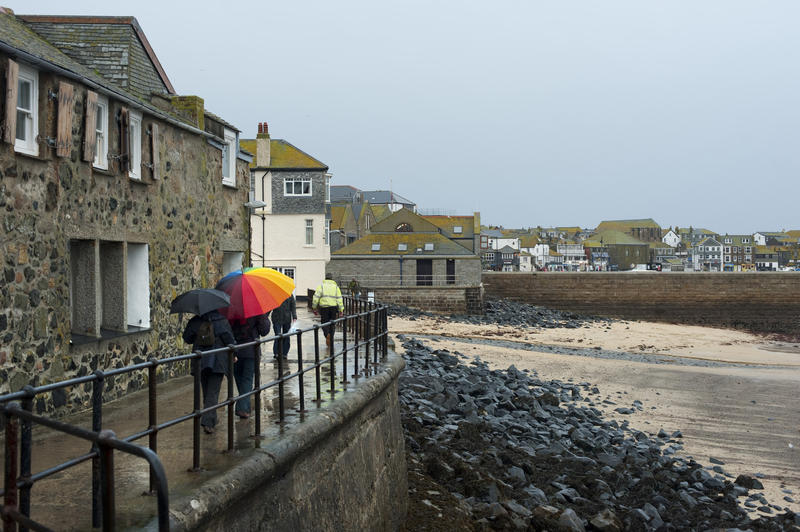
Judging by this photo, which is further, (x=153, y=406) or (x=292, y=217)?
(x=292, y=217)

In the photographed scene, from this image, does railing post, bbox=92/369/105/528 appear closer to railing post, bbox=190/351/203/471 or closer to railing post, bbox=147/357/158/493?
railing post, bbox=147/357/158/493

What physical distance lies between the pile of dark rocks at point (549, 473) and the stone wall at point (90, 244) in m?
4.02

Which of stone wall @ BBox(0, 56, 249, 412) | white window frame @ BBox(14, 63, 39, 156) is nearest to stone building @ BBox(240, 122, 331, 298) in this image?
stone wall @ BBox(0, 56, 249, 412)

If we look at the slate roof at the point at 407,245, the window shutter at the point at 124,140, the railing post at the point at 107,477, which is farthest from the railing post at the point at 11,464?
the slate roof at the point at 407,245

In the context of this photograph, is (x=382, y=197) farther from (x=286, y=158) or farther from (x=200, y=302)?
(x=200, y=302)

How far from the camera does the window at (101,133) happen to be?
28.4 ft

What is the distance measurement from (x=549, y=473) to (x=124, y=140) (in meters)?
7.42

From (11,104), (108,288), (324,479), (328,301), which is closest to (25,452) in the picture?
(324,479)

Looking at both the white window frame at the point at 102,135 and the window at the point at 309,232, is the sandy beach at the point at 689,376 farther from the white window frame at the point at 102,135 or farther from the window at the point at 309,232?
the white window frame at the point at 102,135

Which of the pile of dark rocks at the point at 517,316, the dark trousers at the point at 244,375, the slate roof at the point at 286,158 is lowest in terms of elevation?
the pile of dark rocks at the point at 517,316

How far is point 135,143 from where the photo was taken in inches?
377

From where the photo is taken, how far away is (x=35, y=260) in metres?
7.29

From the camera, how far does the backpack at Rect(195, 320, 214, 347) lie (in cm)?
635

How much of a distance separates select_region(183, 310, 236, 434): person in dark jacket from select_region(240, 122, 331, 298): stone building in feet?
104
